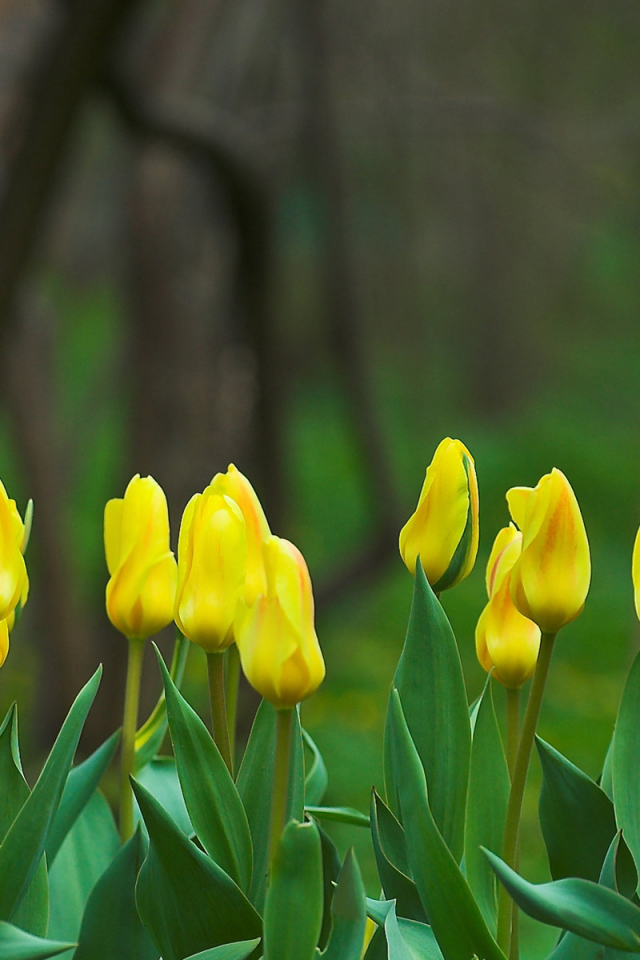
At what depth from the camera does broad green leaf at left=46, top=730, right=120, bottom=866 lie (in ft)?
1.72

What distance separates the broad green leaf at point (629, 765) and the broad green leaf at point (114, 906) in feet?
0.63

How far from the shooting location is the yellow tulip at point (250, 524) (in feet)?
1.51

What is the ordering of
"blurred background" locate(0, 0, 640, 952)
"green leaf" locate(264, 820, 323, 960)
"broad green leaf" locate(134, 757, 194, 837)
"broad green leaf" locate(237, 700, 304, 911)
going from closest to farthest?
1. "green leaf" locate(264, 820, 323, 960)
2. "broad green leaf" locate(237, 700, 304, 911)
3. "broad green leaf" locate(134, 757, 194, 837)
4. "blurred background" locate(0, 0, 640, 952)

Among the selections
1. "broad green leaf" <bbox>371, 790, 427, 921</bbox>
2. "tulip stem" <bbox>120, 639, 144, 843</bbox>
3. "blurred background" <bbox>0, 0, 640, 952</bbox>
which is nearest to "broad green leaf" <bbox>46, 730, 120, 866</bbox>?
"tulip stem" <bbox>120, 639, 144, 843</bbox>

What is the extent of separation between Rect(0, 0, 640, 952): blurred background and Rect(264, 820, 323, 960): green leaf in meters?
1.06

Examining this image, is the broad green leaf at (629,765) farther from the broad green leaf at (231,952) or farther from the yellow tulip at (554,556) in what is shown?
the broad green leaf at (231,952)

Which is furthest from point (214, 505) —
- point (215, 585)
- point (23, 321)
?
point (23, 321)

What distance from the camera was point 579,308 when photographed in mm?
7242

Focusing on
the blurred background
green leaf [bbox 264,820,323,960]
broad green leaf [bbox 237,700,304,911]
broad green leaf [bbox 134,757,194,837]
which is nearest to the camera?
green leaf [bbox 264,820,323,960]

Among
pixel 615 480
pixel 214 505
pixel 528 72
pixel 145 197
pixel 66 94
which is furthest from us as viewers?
pixel 615 480

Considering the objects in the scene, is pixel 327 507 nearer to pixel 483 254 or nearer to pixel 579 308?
pixel 483 254

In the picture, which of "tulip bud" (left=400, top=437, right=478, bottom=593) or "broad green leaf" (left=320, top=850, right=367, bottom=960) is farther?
"tulip bud" (left=400, top=437, right=478, bottom=593)

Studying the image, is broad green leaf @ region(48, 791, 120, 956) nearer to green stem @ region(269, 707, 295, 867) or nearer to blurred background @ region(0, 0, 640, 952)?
green stem @ region(269, 707, 295, 867)

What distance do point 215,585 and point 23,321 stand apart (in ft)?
6.12
